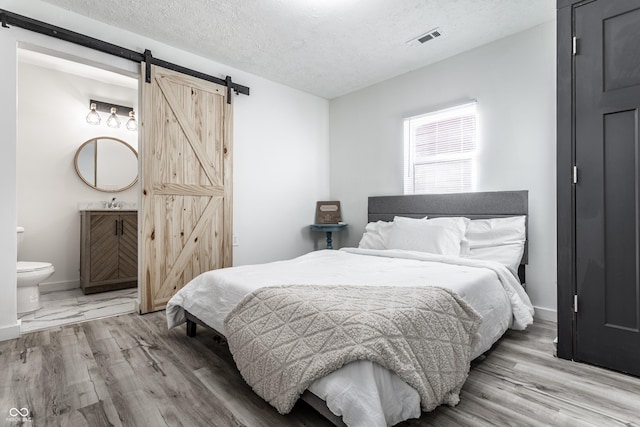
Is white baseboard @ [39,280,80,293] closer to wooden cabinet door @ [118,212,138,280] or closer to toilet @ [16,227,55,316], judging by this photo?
wooden cabinet door @ [118,212,138,280]

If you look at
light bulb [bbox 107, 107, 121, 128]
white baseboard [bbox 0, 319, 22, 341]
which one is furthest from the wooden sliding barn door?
light bulb [bbox 107, 107, 121, 128]

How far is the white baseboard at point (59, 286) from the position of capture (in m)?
3.87

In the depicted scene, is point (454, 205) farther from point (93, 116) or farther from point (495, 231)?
point (93, 116)

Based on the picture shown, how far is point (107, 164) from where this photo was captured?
436cm

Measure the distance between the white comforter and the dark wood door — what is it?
46 cm

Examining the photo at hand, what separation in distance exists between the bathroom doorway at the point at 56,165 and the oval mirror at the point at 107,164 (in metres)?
0.07

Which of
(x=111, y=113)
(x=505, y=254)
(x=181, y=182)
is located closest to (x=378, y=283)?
(x=505, y=254)

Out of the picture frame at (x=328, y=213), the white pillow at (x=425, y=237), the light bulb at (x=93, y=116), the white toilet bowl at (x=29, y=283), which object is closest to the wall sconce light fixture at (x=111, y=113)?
the light bulb at (x=93, y=116)

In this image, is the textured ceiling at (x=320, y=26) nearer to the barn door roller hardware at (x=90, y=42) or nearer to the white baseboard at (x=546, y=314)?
the barn door roller hardware at (x=90, y=42)

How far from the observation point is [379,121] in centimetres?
415

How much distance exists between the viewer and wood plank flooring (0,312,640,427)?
1513mm

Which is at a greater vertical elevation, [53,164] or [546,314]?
[53,164]

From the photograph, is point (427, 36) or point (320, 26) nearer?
point (320, 26)

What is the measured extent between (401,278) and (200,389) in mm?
1363
